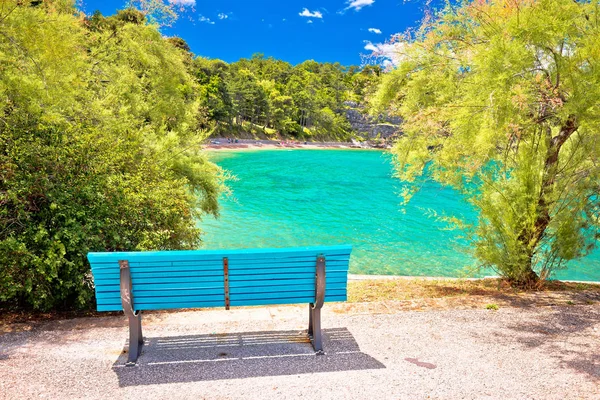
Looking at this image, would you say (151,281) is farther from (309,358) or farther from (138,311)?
(309,358)

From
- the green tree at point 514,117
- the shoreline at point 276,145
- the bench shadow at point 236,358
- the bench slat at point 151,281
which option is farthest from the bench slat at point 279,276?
the shoreline at point 276,145

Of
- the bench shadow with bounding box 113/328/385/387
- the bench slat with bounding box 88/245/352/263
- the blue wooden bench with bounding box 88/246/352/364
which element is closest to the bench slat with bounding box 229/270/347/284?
the blue wooden bench with bounding box 88/246/352/364

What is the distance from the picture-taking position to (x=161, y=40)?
12.4 meters

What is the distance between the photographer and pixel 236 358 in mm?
4086

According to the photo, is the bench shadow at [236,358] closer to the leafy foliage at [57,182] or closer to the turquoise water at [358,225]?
the leafy foliage at [57,182]

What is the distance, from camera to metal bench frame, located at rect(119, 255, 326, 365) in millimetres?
3830

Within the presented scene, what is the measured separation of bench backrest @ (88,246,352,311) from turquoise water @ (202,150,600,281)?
4.26 meters

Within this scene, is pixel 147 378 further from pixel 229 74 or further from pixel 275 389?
pixel 229 74

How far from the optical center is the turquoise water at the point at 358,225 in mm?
14328

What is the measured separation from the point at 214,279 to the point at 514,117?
14.1 ft

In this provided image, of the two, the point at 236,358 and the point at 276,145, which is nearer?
the point at 236,358

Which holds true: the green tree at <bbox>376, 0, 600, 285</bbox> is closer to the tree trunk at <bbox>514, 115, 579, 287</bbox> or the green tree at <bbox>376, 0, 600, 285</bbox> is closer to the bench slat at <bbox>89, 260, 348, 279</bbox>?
the tree trunk at <bbox>514, 115, 579, 287</bbox>

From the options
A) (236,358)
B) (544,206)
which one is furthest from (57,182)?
(544,206)

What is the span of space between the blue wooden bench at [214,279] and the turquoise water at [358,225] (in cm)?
423
